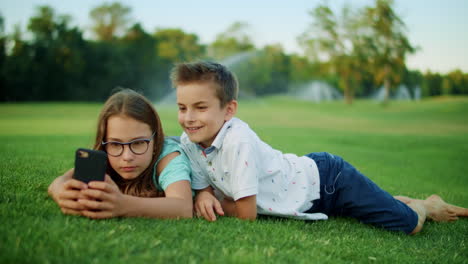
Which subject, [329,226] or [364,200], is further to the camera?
[364,200]

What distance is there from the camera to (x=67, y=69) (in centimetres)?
4081

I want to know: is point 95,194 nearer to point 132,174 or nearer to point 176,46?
point 132,174

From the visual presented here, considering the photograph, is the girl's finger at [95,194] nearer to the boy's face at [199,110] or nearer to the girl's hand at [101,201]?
the girl's hand at [101,201]

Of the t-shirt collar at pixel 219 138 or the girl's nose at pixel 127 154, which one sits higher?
the t-shirt collar at pixel 219 138

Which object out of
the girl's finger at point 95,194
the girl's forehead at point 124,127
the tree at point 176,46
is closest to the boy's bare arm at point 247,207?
the girl's forehead at point 124,127

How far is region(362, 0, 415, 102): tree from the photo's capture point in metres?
43.1

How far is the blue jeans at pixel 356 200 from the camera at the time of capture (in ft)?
11.7

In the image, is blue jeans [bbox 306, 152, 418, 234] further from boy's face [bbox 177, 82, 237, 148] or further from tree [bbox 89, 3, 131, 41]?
tree [bbox 89, 3, 131, 41]

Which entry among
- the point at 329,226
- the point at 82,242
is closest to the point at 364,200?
the point at 329,226

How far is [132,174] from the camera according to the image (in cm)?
300

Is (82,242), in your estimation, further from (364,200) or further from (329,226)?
(364,200)

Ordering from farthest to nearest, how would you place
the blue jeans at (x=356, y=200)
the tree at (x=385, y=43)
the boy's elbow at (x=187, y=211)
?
the tree at (x=385, y=43), the blue jeans at (x=356, y=200), the boy's elbow at (x=187, y=211)

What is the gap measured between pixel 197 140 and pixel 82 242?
1441 mm

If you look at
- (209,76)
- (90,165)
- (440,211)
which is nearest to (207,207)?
(90,165)
